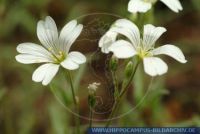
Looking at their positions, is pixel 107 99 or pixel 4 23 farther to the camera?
pixel 4 23

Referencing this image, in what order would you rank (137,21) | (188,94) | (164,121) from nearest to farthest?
(137,21) → (164,121) → (188,94)

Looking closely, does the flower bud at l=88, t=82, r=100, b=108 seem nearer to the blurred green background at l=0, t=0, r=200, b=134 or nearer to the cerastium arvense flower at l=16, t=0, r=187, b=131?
the cerastium arvense flower at l=16, t=0, r=187, b=131

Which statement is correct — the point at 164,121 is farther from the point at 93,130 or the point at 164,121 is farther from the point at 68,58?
the point at 68,58

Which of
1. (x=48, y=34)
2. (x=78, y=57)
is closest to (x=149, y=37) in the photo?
(x=78, y=57)

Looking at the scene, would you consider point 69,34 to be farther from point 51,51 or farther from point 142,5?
point 142,5

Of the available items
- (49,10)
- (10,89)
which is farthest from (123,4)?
(10,89)

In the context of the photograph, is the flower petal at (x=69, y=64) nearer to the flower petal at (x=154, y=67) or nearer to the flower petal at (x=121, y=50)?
the flower petal at (x=121, y=50)

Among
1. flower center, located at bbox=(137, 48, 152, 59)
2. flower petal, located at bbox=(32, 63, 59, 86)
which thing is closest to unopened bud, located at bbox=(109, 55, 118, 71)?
flower center, located at bbox=(137, 48, 152, 59)
